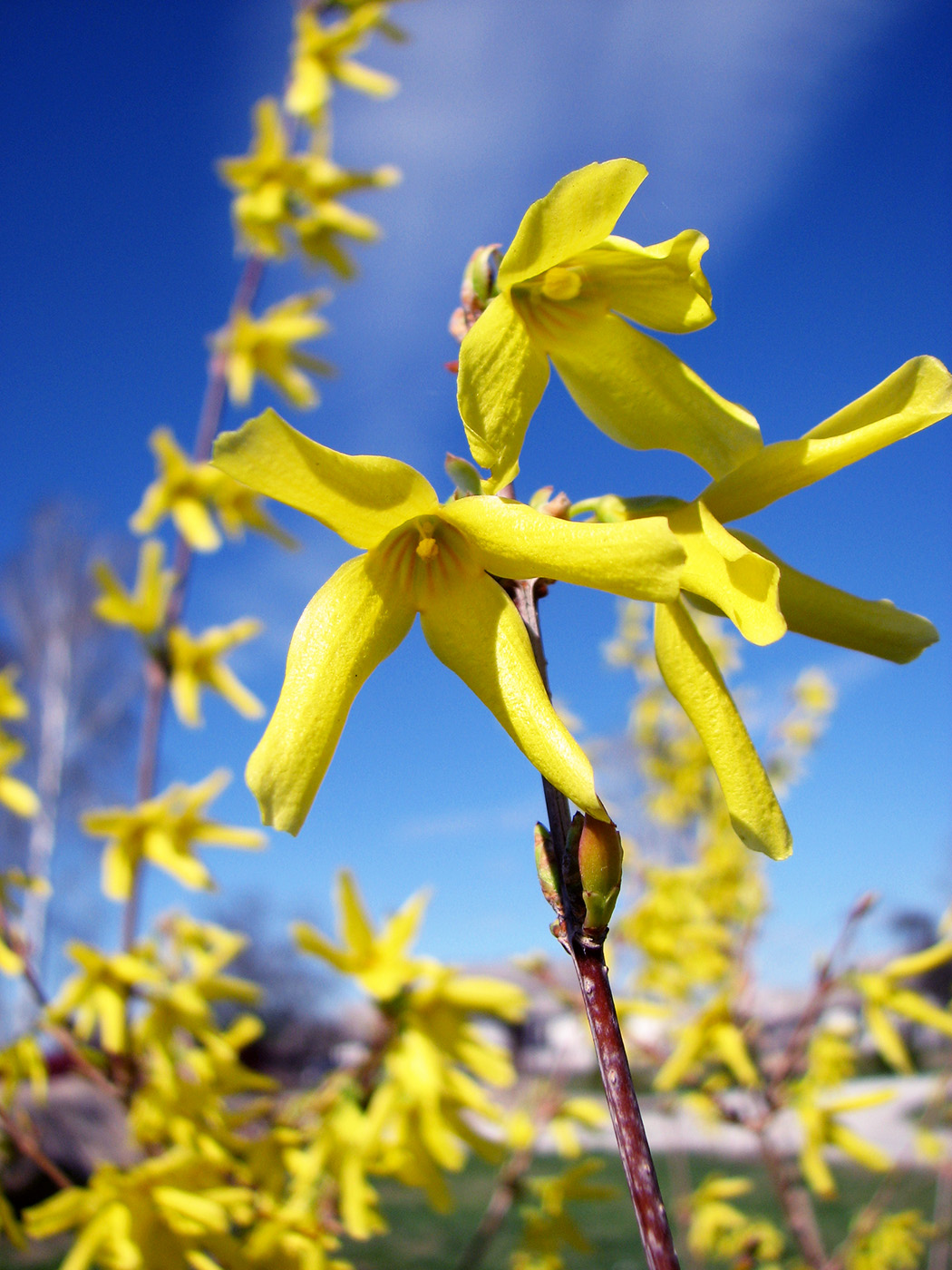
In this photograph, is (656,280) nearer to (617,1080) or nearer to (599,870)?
(599,870)

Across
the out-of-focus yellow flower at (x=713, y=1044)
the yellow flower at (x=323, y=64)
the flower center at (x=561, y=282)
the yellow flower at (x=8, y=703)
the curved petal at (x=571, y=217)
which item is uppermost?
the yellow flower at (x=323, y=64)

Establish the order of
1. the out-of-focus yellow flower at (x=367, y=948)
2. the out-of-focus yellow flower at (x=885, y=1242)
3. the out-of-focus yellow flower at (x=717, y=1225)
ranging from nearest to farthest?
1. the out-of-focus yellow flower at (x=367, y=948)
2. the out-of-focus yellow flower at (x=885, y=1242)
3. the out-of-focus yellow flower at (x=717, y=1225)

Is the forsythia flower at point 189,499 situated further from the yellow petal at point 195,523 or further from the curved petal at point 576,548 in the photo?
the curved petal at point 576,548

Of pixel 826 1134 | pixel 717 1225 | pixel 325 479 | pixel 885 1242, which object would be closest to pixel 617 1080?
pixel 325 479

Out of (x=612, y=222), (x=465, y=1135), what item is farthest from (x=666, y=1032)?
(x=612, y=222)

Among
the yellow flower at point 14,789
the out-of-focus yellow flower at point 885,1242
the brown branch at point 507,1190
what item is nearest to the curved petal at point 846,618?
the yellow flower at point 14,789

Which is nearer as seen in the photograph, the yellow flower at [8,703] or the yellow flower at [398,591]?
the yellow flower at [398,591]
